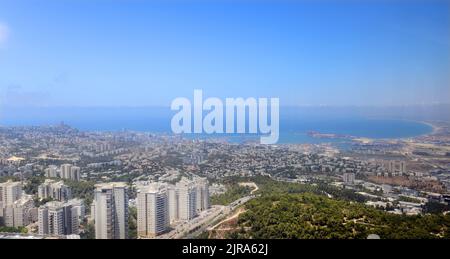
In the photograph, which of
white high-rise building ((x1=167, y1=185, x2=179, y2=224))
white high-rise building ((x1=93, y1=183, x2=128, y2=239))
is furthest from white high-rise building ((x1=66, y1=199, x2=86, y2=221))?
white high-rise building ((x1=167, y1=185, x2=179, y2=224))

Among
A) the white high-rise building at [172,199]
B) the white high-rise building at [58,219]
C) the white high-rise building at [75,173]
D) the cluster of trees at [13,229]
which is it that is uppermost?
the white high-rise building at [75,173]

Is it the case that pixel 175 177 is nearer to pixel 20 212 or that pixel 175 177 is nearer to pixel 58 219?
pixel 58 219

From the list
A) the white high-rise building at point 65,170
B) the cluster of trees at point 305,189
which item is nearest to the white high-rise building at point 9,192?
the white high-rise building at point 65,170

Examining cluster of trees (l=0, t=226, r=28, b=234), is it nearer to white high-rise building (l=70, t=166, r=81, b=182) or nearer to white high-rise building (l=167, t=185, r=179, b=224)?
white high-rise building (l=70, t=166, r=81, b=182)

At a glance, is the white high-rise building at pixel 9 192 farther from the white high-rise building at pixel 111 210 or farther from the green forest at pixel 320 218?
the green forest at pixel 320 218

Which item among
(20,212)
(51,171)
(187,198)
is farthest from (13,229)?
(187,198)
